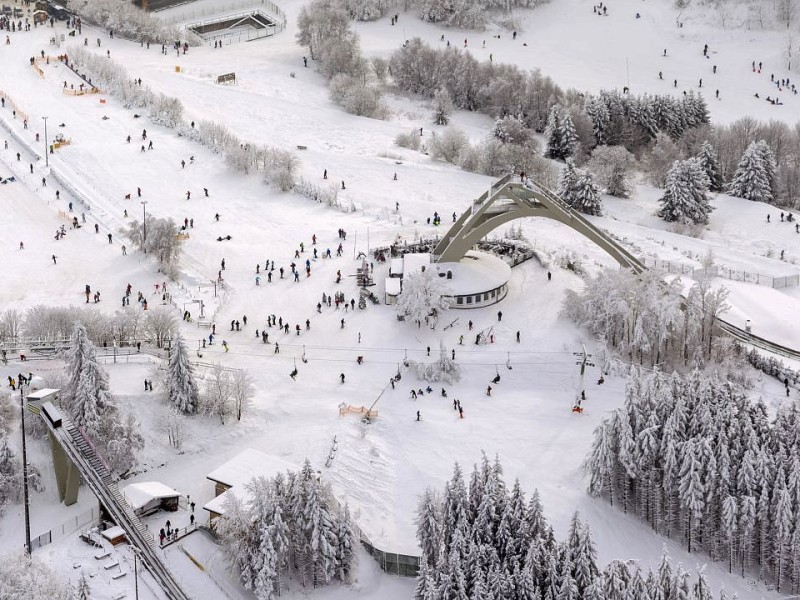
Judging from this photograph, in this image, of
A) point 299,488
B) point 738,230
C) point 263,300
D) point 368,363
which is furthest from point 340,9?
point 299,488

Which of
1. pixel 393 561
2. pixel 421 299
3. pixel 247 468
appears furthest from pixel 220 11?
pixel 393 561

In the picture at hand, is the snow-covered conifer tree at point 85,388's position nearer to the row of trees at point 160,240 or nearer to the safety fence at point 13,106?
the row of trees at point 160,240

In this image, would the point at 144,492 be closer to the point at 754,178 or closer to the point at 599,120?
the point at 754,178

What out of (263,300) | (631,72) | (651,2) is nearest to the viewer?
(263,300)

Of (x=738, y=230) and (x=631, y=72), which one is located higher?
(x=631, y=72)

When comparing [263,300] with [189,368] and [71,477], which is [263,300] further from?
[71,477]

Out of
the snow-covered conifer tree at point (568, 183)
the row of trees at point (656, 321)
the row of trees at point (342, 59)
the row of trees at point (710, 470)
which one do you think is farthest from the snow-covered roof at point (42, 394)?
the row of trees at point (342, 59)
